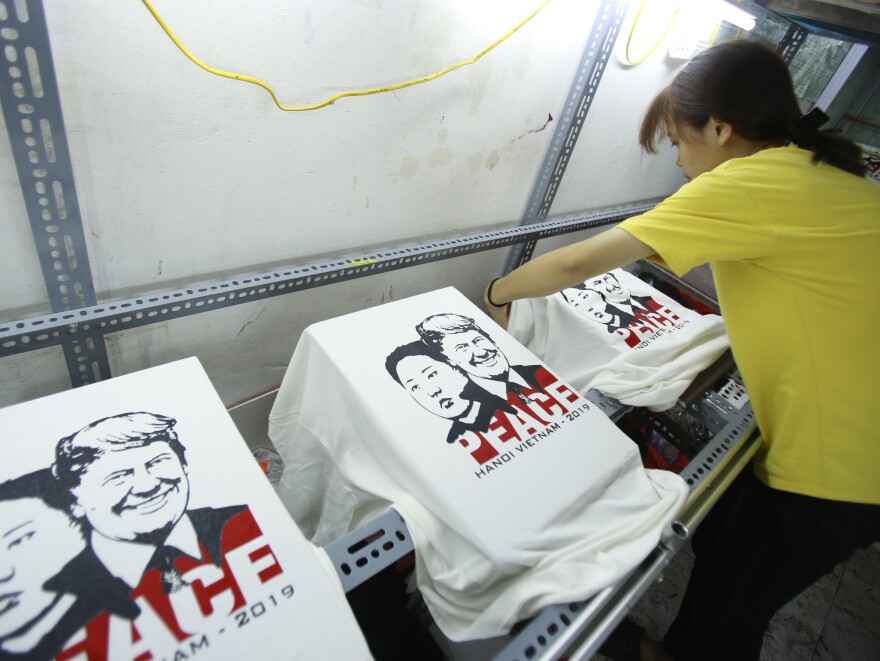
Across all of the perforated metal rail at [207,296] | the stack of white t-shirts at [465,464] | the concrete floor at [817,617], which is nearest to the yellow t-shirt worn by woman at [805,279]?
the stack of white t-shirts at [465,464]

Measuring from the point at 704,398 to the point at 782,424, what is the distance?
19 cm

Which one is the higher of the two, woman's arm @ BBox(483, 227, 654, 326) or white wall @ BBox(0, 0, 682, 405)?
white wall @ BBox(0, 0, 682, 405)

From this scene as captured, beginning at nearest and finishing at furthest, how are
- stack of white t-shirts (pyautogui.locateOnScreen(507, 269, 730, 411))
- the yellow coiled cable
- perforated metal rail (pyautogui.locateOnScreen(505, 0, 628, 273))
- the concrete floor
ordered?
the yellow coiled cable, stack of white t-shirts (pyautogui.locateOnScreen(507, 269, 730, 411)), perforated metal rail (pyautogui.locateOnScreen(505, 0, 628, 273)), the concrete floor

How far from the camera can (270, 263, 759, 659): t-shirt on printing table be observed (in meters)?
0.59

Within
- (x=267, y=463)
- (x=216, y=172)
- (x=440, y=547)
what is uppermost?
(x=216, y=172)

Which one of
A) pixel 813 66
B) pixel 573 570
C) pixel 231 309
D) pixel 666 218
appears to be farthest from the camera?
pixel 813 66

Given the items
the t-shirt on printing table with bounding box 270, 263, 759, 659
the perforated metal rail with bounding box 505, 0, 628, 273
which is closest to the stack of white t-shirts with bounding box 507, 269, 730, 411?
the t-shirt on printing table with bounding box 270, 263, 759, 659

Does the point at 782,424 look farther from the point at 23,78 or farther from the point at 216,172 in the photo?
the point at 23,78

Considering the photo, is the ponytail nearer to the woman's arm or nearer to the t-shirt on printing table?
the woman's arm

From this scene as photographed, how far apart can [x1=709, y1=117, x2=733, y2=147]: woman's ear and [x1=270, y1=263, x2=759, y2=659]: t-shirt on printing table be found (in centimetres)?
44

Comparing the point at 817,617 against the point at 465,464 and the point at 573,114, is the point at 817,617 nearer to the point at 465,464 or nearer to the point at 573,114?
the point at 465,464

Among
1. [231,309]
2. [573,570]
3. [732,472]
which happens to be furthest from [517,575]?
[231,309]

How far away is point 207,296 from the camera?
32.5 inches

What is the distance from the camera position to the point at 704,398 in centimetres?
105
